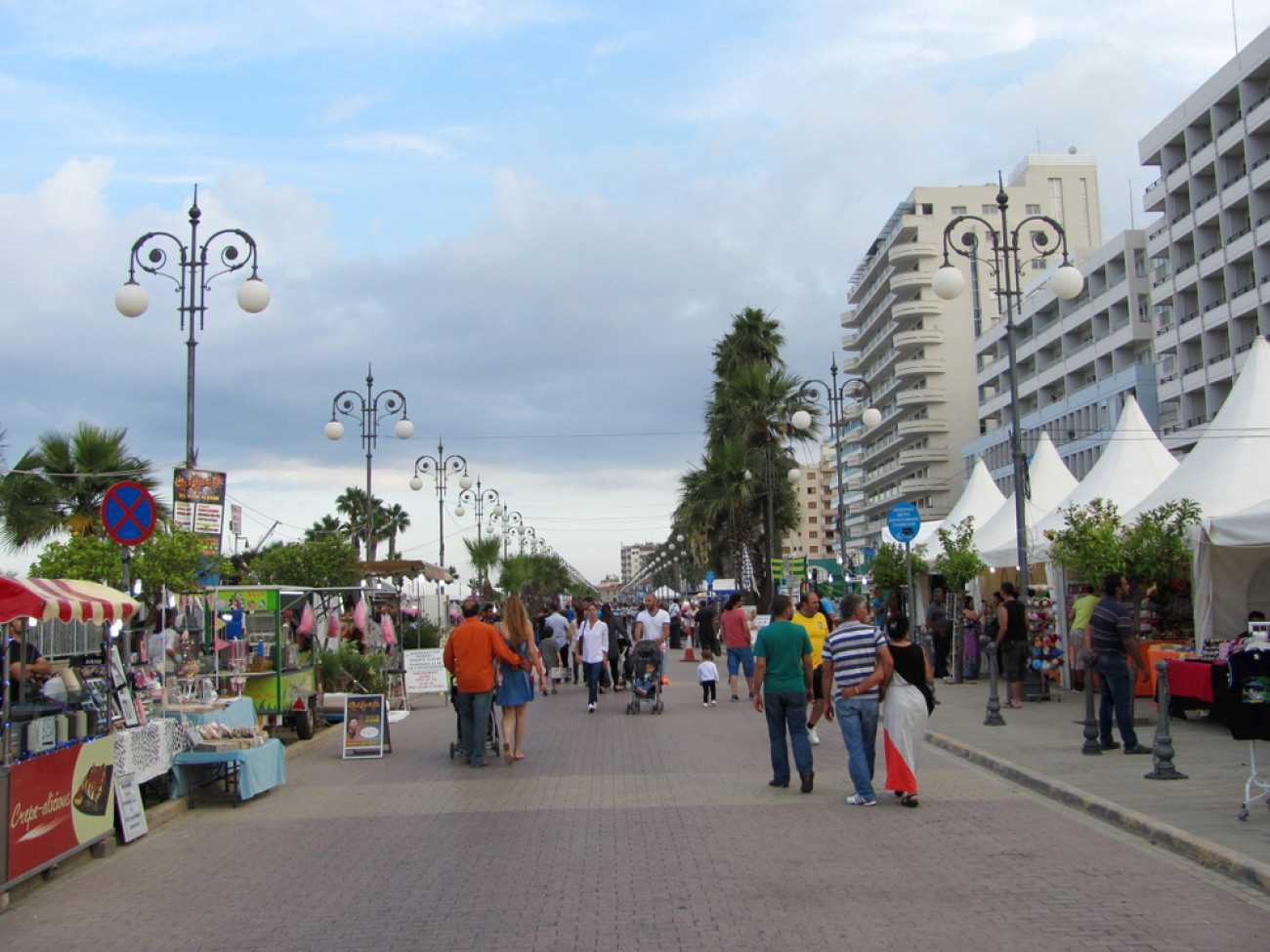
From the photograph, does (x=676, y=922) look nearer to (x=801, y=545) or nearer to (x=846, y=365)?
(x=846, y=365)

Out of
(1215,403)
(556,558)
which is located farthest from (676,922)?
(556,558)

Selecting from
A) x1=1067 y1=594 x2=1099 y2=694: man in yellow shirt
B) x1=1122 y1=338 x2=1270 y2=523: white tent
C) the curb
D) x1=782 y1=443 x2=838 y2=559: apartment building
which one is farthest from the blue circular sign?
x1=782 y1=443 x2=838 y2=559: apartment building

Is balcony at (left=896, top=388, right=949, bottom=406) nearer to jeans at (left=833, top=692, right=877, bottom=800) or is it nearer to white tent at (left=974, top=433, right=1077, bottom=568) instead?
white tent at (left=974, top=433, right=1077, bottom=568)

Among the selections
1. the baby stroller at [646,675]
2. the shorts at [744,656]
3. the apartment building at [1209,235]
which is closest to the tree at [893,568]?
the shorts at [744,656]

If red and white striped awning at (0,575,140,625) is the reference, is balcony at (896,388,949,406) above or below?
above

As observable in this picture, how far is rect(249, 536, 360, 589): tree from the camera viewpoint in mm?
25703

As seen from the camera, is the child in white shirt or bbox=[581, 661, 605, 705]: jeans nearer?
bbox=[581, 661, 605, 705]: jeans

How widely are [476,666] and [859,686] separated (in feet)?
15.8

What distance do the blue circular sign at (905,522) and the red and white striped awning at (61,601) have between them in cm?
1175

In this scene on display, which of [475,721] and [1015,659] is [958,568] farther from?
[475,721]

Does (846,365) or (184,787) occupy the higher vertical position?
(846,365)

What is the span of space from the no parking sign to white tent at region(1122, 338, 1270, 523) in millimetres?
13136

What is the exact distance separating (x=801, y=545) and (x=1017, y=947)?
5960 inches

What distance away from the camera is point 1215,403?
48781 millimetres
